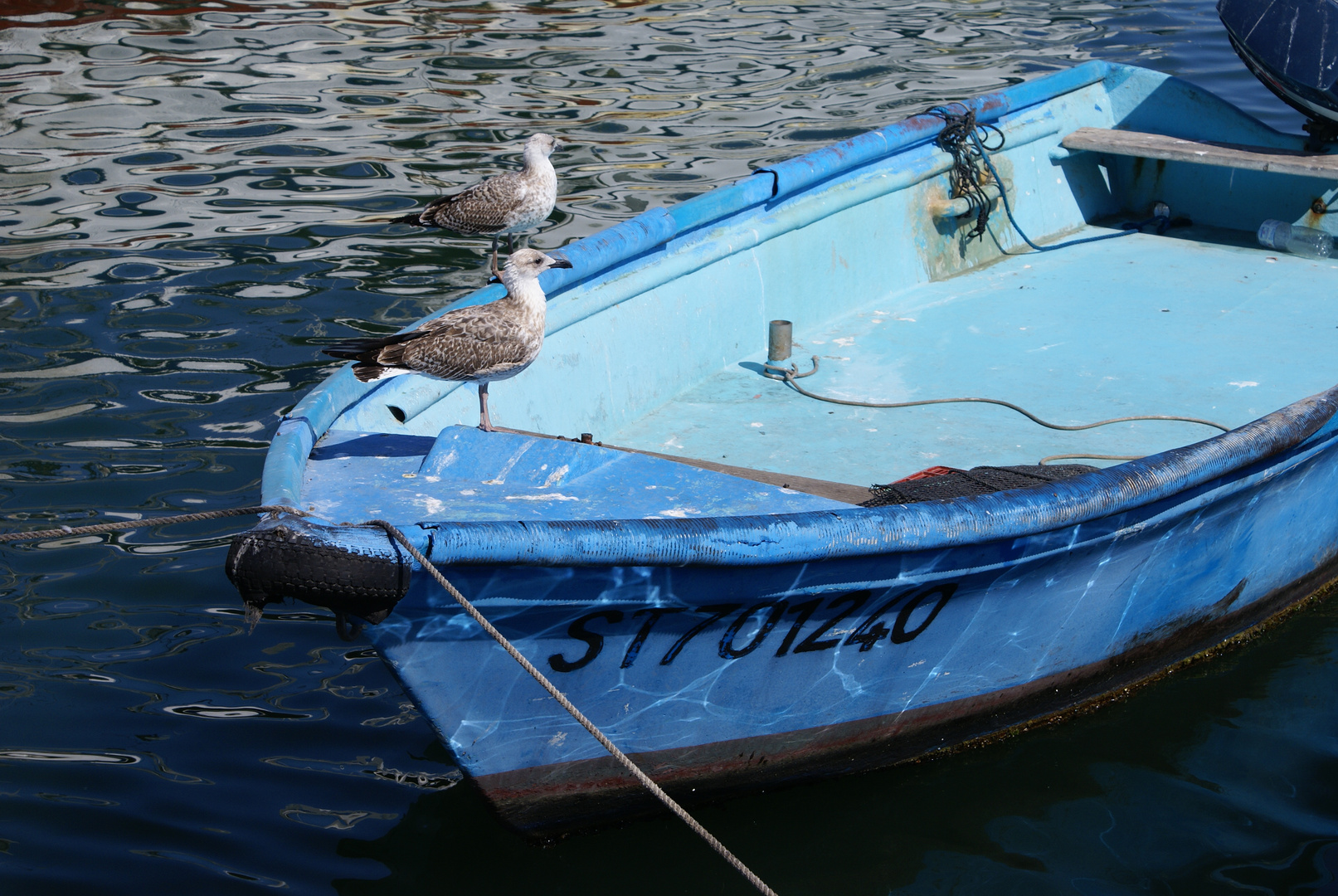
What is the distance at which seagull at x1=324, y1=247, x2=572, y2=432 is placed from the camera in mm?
3707

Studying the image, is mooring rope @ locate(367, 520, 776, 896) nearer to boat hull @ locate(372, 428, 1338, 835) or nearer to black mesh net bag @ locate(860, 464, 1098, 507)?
boat hull @ locate(372, 428, 1338, 835)

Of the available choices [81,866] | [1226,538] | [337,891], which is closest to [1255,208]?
[1226,538]

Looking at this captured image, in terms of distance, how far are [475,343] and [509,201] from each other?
9.15 feet

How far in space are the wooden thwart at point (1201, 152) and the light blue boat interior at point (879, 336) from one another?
5.9 inches

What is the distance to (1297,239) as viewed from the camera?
701 cm

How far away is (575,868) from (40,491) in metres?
3.45

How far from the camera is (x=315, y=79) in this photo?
41.4ft

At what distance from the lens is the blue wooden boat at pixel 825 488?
3.20m

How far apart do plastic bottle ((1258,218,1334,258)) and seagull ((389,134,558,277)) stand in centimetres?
398

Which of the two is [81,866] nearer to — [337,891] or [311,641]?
[337,891]

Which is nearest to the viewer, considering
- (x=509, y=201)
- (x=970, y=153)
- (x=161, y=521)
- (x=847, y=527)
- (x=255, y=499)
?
(x=161, y=521)

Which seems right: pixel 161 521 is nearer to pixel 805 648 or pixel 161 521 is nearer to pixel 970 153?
pixel 805 648

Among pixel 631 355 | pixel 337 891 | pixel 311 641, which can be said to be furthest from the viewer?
pixel 631 355

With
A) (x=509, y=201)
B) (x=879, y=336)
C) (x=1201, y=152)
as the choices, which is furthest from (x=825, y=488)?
(x=1201, y=152)
